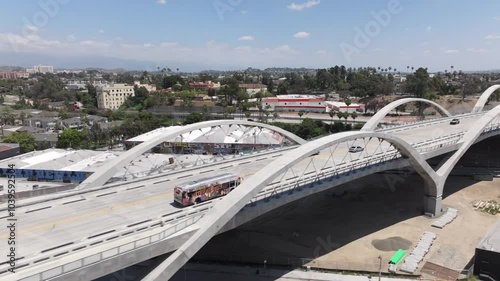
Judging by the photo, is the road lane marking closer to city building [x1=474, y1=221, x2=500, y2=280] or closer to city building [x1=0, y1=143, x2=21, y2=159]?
city building [x1=474, y1=221, x2=500, y2=280]

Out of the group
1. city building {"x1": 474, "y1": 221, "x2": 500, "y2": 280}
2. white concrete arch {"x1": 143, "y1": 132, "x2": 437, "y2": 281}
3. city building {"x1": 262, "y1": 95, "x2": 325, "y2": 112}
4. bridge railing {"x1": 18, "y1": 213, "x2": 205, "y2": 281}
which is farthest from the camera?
city building {"x1": 262, "y1": 95, "x2": 325, "y2": 112}

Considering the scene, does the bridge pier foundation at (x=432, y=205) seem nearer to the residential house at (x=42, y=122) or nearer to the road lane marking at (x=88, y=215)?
the road lane marking at (x=88, y=215)

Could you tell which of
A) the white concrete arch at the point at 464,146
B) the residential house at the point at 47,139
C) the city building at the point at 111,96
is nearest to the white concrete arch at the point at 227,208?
the white concrete arch at the point at 464,146

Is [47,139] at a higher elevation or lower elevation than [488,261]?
higher

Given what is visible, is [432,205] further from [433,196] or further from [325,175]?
[325,175]

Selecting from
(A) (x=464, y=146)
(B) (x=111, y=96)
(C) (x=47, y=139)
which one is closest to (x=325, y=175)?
(A) (x=464, y=146)

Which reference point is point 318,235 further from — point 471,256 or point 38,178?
point 38,178

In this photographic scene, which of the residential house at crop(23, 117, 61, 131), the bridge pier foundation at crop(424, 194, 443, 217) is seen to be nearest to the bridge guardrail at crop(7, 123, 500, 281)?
the bridge pier foundation at crop(424, 194, 443, 217)
